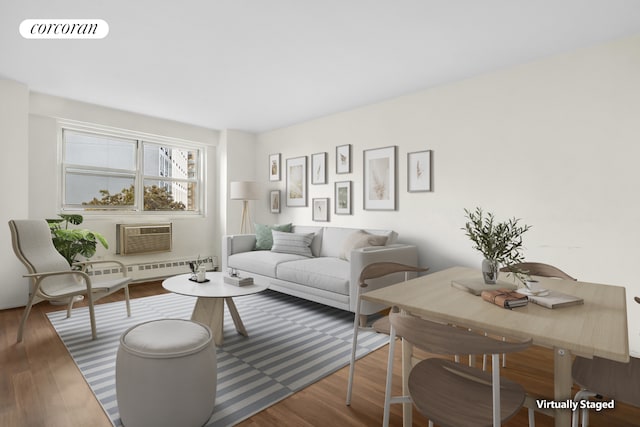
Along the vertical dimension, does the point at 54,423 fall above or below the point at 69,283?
below

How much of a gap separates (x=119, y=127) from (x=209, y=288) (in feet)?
10.6

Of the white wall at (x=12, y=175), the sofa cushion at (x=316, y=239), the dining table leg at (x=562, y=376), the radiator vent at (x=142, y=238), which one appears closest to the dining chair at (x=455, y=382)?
the dining table leg at (x=562, y=376)

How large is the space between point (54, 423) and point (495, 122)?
4.05m

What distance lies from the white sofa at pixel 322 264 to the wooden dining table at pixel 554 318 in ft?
4.83

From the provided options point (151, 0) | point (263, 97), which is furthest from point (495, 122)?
point (151, 0)

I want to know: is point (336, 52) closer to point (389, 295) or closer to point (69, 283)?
point (389, 295)

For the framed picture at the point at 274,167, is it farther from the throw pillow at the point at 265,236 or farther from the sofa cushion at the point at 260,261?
the sofa cushion at the point at 260,261

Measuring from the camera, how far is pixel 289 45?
9.36 feet

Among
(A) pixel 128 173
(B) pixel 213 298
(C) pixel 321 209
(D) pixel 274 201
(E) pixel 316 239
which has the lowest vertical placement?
(B) pixel 213 298

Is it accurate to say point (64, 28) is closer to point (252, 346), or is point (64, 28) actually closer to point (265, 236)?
point (252, 346)

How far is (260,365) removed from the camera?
2398 millimetres

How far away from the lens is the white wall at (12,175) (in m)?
3.61

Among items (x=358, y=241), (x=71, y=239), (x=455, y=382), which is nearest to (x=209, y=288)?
(x=358, y=241)

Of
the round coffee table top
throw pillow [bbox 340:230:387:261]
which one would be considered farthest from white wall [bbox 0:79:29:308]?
throw pillow [bbox 340:230:387:261]
